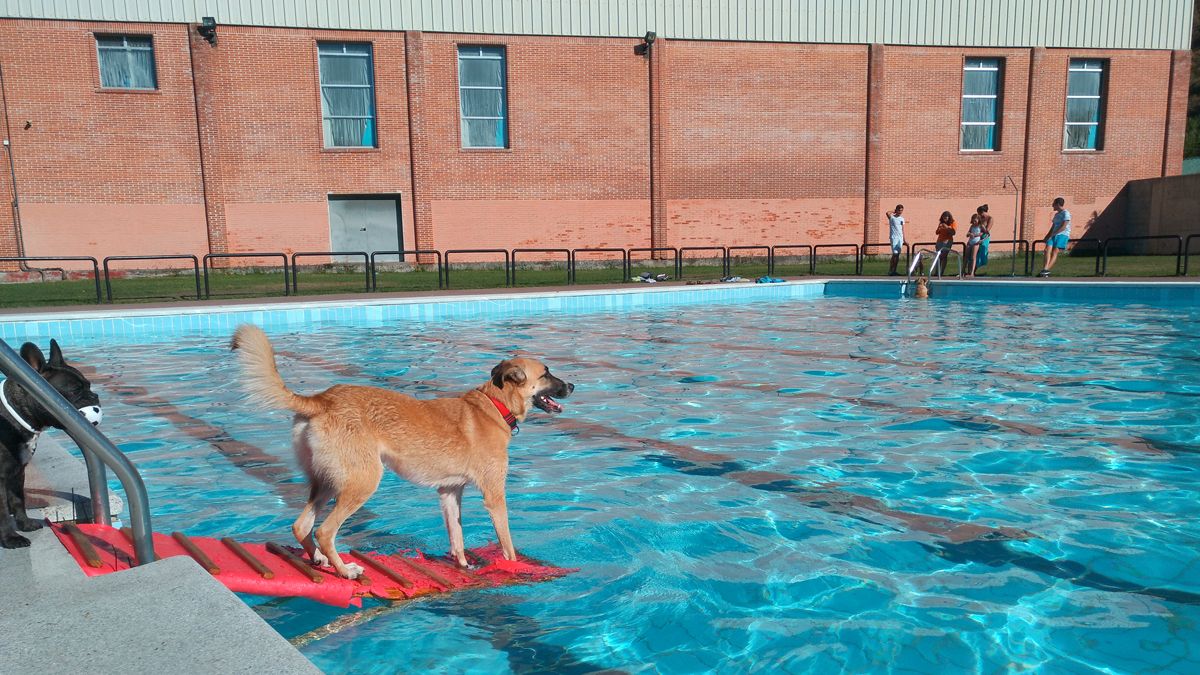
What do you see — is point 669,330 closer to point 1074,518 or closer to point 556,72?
point 1074,518

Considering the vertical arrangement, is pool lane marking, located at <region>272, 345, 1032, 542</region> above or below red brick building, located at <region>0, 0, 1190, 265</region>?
below

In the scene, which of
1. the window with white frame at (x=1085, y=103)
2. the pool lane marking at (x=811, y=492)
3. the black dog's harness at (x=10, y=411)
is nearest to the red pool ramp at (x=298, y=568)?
the black dog's harness at (x=10, y=411)

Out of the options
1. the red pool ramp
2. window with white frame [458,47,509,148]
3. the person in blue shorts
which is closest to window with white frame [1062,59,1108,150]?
the person in blue shorts

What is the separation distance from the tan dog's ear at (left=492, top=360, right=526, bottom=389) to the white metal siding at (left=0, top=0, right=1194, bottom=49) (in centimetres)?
2402

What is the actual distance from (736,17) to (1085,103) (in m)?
14.0

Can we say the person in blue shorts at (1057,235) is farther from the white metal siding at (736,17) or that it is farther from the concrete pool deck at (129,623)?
the concrete pool deck at (129,623)

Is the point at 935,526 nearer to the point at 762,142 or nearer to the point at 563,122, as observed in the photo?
the point at 563,122

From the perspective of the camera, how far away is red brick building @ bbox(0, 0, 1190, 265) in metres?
23.7

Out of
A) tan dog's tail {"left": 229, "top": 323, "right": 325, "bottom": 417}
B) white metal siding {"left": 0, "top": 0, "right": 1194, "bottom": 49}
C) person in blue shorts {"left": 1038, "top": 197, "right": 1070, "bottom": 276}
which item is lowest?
tan dog's tail {"left": 229, "top": 323, "right": 325, "bottom": 417}

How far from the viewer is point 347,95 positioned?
2556 centimetres

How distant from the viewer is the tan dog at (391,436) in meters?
3.48

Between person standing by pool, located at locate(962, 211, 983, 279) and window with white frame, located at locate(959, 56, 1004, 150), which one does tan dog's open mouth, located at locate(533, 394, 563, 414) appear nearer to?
person standing by pool, located at locate(962, 211, 983, 279)

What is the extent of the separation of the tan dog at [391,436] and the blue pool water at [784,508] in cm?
44

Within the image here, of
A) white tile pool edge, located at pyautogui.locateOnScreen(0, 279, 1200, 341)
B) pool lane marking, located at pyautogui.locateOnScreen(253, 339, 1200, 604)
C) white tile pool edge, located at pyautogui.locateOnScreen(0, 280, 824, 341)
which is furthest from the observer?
white tile pool edge, located at pyautogui.locateOnScreen(0, 279, 1200, 341)
